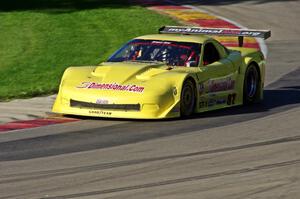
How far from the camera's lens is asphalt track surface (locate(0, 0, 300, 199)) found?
8984 millimetres

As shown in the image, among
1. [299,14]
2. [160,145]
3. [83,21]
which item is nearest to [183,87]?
[160,145]

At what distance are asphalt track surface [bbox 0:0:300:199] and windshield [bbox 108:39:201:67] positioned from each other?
36.8 inches

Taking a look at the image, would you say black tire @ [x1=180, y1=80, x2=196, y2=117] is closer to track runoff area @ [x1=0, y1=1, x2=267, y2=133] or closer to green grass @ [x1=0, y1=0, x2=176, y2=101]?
green grass @ [x1=0, y1=0, x2=176, y2=101]

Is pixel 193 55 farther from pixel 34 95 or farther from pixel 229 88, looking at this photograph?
pixel 34 95

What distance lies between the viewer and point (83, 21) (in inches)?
1132

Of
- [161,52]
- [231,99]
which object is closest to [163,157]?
[161,52]

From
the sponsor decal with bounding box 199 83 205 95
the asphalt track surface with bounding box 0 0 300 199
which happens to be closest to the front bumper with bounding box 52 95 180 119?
the asphalt track surface with bounding box 0 0 300 199

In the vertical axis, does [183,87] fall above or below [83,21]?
above

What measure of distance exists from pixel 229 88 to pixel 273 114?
3.67ft

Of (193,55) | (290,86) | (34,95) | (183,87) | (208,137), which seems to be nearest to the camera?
(208,137)

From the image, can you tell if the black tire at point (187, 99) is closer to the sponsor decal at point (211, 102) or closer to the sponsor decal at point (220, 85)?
the sponsor decal at point (211, 102)

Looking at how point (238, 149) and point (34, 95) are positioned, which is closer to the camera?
point (238, 149)

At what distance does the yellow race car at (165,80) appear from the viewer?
44.5ft

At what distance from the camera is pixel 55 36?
25.9 metres
